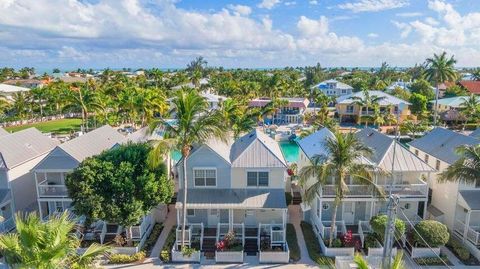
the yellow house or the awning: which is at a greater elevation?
the yellow house

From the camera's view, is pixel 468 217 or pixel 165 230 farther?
pixel 165 230

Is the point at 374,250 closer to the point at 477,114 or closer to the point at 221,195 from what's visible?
the point at 221,195

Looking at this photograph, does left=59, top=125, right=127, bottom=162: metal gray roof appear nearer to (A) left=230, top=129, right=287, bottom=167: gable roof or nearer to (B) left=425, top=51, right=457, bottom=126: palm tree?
(A) left=230, top=129, right=287, bottom=167: gable roof

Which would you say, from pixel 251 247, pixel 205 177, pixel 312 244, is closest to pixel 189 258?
pixel 251 247

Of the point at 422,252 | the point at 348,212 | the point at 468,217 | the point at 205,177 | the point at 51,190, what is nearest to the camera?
the point at 422,252

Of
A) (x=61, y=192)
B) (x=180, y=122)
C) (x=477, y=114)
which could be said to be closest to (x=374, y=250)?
(x=180, y=122)

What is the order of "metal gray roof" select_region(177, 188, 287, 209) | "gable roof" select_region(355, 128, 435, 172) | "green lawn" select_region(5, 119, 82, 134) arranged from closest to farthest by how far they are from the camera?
"metal gray roof" select_region(177, 188, 287, 209)
"gable roof" select_region(355, 128, 435, 172)
"green lawn" select_region(5, 119, 82, 134)

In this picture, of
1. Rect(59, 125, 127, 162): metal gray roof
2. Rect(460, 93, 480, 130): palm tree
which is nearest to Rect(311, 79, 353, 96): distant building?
Rect(460, 93, 480, 130): palm tree

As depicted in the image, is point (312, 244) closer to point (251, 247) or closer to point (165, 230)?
point (251, 247)
